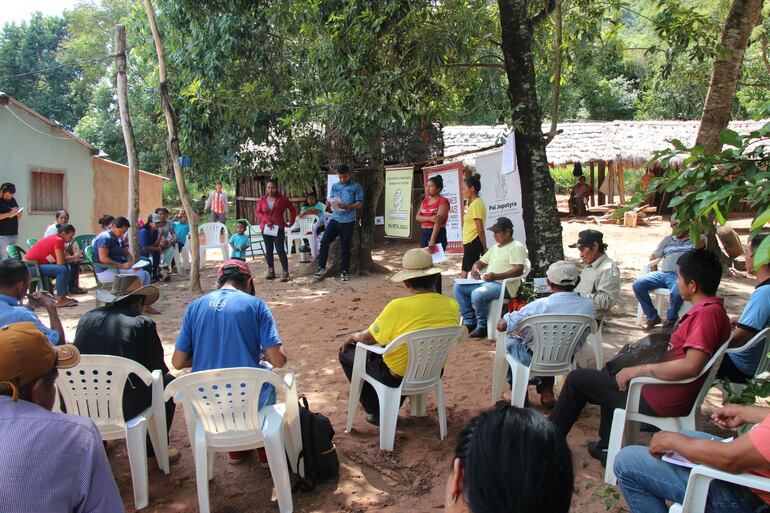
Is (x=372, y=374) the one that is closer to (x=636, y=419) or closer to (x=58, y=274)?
(x=636, y=419)

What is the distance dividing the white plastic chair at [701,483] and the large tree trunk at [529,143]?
4.40 metres

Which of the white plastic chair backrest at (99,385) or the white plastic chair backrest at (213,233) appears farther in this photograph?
the white plastic chair backrest at (213,233)

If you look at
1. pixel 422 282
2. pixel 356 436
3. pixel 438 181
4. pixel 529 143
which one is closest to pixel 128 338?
pixel 356 436

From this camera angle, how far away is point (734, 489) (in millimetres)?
2297

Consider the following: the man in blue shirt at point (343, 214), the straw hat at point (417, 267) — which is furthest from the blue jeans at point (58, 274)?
the straw hat at point (417, 267)

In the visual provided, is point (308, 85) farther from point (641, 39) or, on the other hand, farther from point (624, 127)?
point (641, 39)

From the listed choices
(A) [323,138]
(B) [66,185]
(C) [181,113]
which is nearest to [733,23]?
(A) [323,138]

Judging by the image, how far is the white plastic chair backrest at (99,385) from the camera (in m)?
3.38

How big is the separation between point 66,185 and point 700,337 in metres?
16.3

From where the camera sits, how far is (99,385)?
3416 millimetres

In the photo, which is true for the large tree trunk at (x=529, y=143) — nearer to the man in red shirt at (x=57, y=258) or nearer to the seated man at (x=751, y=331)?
the seated man at (x=751, y=331)

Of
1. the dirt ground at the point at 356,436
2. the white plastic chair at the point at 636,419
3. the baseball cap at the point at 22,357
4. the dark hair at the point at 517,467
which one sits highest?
the baseball cap at the point at 22,357

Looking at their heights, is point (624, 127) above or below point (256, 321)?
above

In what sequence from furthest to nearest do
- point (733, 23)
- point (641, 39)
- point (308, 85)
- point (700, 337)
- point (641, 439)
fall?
1. point (641, 39)
2. point (308, 85)
3. point (733, 23)
4. point (641, 439)
5. point (700, 337)
